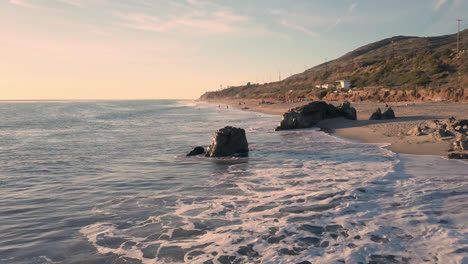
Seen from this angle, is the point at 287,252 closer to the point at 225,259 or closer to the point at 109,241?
the point at 225,259

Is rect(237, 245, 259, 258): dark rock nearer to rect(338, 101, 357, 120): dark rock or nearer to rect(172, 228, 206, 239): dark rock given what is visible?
rect(172, 228, 206, 239): dark rock

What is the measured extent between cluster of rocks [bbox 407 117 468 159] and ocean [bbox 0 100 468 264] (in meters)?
1.84

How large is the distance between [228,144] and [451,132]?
11.7 m

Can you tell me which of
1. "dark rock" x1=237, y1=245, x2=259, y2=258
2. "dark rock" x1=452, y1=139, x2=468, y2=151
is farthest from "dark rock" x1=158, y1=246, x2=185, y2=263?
"dark rock" x1=452, y1=139, x2=468, y2=151

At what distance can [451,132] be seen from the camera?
17.6m

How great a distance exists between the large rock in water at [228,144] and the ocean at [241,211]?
1436mm

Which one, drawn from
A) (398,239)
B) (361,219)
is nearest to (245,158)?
(361,219)

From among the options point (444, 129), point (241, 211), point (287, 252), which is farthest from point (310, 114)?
point (287, 252)

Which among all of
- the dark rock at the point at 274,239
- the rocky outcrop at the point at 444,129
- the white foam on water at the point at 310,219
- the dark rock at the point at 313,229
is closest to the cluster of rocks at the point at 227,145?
the white foam on water at the point at 310,219

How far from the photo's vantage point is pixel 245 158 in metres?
16.2

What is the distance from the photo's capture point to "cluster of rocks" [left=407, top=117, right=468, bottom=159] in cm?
1451

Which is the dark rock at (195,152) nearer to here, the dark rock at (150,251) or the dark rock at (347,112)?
the dark rock at (150,251)

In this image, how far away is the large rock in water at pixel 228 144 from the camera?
1672 centimetres

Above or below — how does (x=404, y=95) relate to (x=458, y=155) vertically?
above
